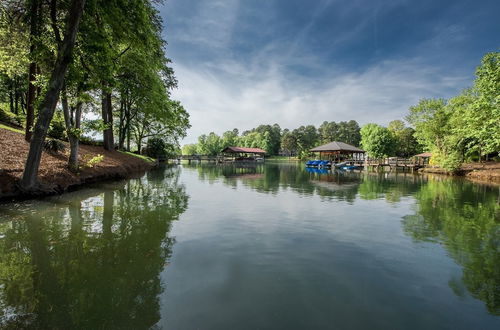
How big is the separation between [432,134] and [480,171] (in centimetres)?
1301

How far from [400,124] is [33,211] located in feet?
312

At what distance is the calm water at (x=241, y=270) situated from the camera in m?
3.35

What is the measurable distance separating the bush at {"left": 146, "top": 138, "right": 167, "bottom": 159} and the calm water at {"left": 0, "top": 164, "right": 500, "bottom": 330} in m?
38.1

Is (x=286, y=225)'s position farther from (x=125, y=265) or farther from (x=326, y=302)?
(x=125, y=265)

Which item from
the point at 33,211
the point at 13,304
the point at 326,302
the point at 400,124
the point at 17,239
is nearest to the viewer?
the point at 13,304

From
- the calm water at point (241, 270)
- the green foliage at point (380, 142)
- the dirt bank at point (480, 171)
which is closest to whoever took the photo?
the calm water at point (241, 270)

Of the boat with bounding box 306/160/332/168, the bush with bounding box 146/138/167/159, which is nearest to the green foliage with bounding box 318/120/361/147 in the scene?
the boat with bounding box 306/160/332/168

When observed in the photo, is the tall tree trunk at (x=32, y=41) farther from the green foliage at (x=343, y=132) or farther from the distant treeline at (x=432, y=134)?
the green foliage at (x=343, y=132)

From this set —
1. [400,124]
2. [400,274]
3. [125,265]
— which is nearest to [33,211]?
[125,265]

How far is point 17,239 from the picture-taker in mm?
5770

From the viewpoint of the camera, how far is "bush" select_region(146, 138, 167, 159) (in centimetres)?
4545

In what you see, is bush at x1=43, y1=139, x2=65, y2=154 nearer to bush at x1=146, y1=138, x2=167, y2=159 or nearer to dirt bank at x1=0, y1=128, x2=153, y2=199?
dirt bank at x1=0, y1=128, x2=153, y2=199

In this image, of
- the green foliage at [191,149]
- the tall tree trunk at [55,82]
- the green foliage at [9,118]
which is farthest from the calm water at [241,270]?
the green foliage at [191,149]

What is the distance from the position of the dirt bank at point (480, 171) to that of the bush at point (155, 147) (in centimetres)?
4640
